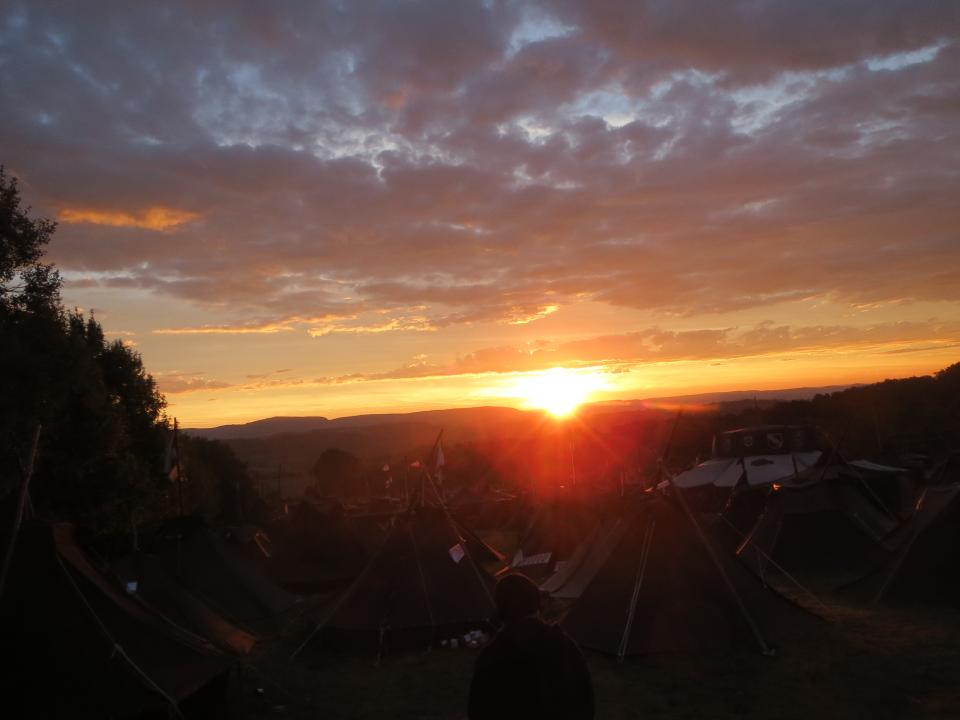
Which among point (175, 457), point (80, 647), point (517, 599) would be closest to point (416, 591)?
point (80, 647)

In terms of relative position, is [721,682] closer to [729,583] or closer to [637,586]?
[729,583]

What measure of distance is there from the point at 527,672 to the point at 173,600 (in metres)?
11.4

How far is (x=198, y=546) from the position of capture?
59.4 ft

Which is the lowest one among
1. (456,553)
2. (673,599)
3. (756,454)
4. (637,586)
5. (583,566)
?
(583,566)

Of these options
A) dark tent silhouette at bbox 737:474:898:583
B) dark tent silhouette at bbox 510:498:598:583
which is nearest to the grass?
dark tent silhouette at bbox 737:474:898:583

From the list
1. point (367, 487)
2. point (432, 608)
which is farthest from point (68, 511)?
point (367, 487)

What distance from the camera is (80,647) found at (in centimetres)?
840

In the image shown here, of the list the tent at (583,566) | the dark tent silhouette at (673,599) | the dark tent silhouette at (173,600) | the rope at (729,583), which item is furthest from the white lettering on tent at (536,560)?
the dark tent silhouette at (173,600)

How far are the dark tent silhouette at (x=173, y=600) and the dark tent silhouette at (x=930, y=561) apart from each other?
42.2 ft

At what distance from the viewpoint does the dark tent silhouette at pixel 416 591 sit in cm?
1453

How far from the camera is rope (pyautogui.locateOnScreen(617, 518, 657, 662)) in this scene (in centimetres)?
1214

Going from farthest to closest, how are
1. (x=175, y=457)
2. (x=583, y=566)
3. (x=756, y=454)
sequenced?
1. (x=756, y=454)
2. (x=175, y=457)
3. (x=583, y=566)

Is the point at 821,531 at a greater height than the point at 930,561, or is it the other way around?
the point at 930,561

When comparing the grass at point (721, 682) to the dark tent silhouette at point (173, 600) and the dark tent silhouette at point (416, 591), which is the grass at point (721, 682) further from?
the dark tent silhouette at point (173, 600)
